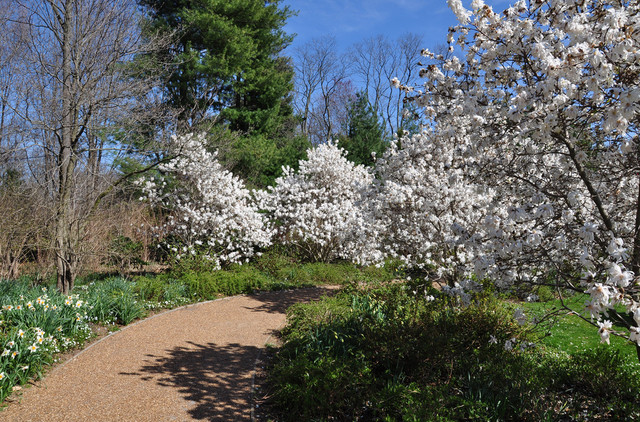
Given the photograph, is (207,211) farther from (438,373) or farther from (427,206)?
(438,373)

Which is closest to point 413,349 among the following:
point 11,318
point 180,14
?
point 11,318

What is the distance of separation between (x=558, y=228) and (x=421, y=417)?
1.99 meters

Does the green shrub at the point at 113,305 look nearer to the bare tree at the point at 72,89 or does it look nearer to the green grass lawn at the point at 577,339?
the bare tree at the point at 72,89

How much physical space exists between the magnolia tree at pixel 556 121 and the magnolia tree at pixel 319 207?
21.8 ft

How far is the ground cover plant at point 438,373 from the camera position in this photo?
142 inches

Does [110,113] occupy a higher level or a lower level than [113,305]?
higher

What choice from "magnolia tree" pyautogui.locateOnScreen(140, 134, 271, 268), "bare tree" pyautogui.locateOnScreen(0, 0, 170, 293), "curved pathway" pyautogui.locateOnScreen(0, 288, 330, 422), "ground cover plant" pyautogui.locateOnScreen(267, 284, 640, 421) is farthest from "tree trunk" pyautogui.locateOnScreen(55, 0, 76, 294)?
"ground cover plant" pyautogui.locateOnScreen(267, 284, 640, 421)

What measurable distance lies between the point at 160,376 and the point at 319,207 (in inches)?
323

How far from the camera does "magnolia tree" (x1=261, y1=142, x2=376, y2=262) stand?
1177 cm

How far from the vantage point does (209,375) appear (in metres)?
5.05

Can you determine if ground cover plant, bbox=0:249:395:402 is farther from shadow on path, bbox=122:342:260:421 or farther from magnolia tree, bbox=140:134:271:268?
shadow on path, bbox=122:342:260:421

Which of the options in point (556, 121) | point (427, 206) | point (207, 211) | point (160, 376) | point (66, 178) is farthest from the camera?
point (207, 211)

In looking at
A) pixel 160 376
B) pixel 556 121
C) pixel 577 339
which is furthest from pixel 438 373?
pixel 577 339

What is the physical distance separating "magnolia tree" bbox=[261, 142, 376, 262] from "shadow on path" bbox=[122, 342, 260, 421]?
536 cm
